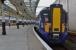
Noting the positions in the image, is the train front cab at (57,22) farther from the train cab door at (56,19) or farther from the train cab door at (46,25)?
the train cab door at (46,25)

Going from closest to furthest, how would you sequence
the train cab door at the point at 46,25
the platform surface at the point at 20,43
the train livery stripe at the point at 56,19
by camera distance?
the platform surface at the point at 20,43, the train livery stripe at the point at 56,19, the train cab door at the point at 46,25

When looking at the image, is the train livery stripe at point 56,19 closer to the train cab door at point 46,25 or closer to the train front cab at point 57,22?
the train front cab at point 57,22

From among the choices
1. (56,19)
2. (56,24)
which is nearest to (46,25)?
(56,24)

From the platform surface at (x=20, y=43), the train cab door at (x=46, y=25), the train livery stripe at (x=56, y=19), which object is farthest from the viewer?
the train cab door at (x=46, y=25)

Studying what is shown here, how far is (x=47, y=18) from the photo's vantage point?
782 inches

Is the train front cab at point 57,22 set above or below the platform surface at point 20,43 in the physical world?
above

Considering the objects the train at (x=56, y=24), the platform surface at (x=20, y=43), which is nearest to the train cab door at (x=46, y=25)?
the train at (x=56, y=24)

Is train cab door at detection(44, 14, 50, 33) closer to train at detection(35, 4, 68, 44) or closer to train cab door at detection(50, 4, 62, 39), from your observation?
train at detection(35, 4, 68, 44)

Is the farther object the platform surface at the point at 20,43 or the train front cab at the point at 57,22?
the train front cab at the point at 57,22

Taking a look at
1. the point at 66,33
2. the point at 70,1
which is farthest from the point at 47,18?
the point at 70,1

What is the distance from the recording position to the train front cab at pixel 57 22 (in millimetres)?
19469

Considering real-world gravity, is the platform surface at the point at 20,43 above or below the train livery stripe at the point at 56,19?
below

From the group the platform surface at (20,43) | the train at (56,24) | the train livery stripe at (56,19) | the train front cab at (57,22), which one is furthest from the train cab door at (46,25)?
the platform surface at (20,43)

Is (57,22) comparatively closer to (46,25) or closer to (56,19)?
(56,19)
